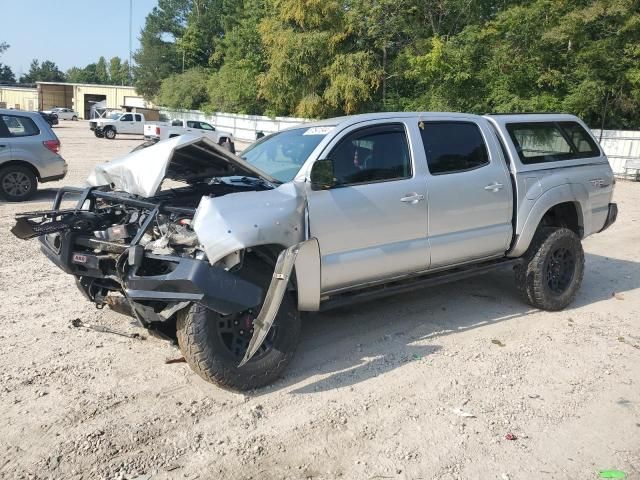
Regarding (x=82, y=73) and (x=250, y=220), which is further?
(x=82, y=73)

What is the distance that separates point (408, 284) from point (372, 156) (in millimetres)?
1133

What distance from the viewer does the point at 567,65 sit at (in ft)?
77.8

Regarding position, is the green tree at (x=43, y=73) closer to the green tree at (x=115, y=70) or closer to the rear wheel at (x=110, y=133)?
the green tree at (x=115, y=70)

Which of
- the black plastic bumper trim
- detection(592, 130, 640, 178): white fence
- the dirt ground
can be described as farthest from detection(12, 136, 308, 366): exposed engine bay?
detection(592, 130, 640, 178): white fence

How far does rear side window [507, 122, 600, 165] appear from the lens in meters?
5.65

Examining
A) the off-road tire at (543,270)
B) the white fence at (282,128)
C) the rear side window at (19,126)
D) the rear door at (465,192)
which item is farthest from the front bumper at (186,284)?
the rear side window at (19,126)

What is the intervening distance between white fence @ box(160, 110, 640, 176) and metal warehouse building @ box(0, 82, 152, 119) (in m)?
20.2

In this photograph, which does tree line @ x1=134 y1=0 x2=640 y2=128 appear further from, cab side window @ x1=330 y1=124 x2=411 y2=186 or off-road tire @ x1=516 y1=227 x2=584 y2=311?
cab side window @ x1=330 y1=124 x2=411 y2=186

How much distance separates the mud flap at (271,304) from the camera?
3.62 m

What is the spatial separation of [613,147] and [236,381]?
22.6m

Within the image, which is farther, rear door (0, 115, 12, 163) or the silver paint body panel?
rear door (0, 115, 12, 163)

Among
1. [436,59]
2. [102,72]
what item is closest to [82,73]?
[102,72]

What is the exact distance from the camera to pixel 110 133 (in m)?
35.8

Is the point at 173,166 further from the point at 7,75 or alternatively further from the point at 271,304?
the point at 7,75
